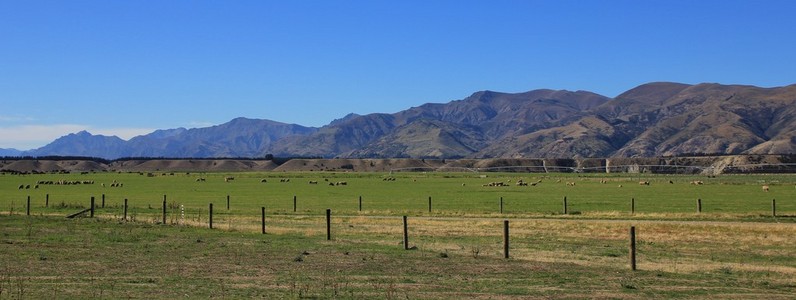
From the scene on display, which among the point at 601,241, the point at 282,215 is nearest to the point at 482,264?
the point at 601,241

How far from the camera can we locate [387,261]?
25547 millimetres

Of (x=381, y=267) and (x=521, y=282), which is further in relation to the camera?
(x=381, y=267)

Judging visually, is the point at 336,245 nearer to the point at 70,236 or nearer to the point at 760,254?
the point at 70,236

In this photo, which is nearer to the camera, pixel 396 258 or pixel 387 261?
pixel 387 261

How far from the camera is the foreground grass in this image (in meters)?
19.6

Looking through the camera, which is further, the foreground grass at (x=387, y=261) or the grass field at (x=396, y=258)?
the grass field at (x=396, y=258)

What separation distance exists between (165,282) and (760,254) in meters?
22.2

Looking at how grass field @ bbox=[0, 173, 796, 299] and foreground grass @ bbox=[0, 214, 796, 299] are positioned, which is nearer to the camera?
foreground grass @ bbox=[0, 214, 796, 299]

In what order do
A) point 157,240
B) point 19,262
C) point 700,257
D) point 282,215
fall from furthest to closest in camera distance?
1. point 282,215
2. point 157,240
3. point 700,257
4. point 19,262

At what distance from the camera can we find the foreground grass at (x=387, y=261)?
19.6 meters

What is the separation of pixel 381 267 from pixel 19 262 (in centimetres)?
1053

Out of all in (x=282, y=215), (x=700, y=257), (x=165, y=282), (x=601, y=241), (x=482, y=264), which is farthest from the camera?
(x=282, y=215)

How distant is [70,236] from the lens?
32344 millimetres

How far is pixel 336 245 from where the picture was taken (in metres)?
30.7
